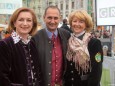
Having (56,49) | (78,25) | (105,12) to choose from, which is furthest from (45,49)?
(105,12)

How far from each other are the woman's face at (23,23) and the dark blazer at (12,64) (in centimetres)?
11

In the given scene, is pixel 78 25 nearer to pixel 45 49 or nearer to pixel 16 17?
pixel 45 49

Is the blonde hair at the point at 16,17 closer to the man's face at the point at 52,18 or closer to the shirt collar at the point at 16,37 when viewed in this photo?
the shirt collar at the point at 16,37

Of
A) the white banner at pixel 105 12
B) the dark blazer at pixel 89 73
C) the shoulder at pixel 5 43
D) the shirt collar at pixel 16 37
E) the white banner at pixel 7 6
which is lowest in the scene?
the dark blazer at pixel 89 73

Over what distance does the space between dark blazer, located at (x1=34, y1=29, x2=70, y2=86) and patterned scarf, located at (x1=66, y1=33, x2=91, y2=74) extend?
0.20ft

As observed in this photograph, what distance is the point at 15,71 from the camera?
8.92 ft

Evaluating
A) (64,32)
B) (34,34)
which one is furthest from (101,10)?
(34,34)

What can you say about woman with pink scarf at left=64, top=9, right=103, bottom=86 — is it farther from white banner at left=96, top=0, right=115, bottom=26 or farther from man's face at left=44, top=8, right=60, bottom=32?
white banner at left=96, top=0, right=115, bottom=26

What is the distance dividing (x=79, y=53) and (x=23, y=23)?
750mm

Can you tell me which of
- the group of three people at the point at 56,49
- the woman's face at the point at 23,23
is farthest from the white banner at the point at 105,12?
the woman's face at the point at 23,23

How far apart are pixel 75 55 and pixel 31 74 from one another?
2.16 feet

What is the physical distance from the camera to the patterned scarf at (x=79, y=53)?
3.29m

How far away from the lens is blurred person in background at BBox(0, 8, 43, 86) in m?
2.68

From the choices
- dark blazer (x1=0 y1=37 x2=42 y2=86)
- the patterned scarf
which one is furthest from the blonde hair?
the patterned scarf
